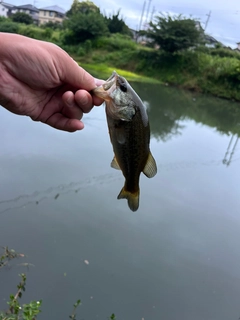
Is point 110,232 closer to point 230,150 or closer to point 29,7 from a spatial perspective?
point 230,150

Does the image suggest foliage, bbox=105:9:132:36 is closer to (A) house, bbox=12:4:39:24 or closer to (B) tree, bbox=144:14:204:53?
(B) tree, bbox=144:14:204:53

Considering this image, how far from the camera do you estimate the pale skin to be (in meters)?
1.59

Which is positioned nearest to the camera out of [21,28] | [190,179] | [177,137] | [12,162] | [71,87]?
[71,87]

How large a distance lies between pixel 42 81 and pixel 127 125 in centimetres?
55

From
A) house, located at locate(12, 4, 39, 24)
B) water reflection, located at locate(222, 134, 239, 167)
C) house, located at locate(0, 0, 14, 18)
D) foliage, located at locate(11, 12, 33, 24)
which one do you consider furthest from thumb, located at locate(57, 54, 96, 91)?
house, located at locate(12, 4, 39, 24)

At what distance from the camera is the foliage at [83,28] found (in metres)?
21.7

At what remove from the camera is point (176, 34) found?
2036cm

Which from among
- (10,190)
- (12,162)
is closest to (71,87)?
(10,190)

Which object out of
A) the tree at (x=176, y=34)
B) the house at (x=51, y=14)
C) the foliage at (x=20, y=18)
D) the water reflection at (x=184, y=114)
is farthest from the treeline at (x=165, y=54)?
the house at (x=51, y=14)

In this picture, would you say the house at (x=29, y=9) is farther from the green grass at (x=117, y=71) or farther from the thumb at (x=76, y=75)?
the thumb at (x=76, y=75)

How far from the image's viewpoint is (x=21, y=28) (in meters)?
24.7

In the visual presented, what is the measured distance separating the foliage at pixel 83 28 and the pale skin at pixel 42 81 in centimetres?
2142

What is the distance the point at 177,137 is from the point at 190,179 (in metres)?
2.78

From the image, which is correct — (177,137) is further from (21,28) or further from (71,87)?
(21,28)
